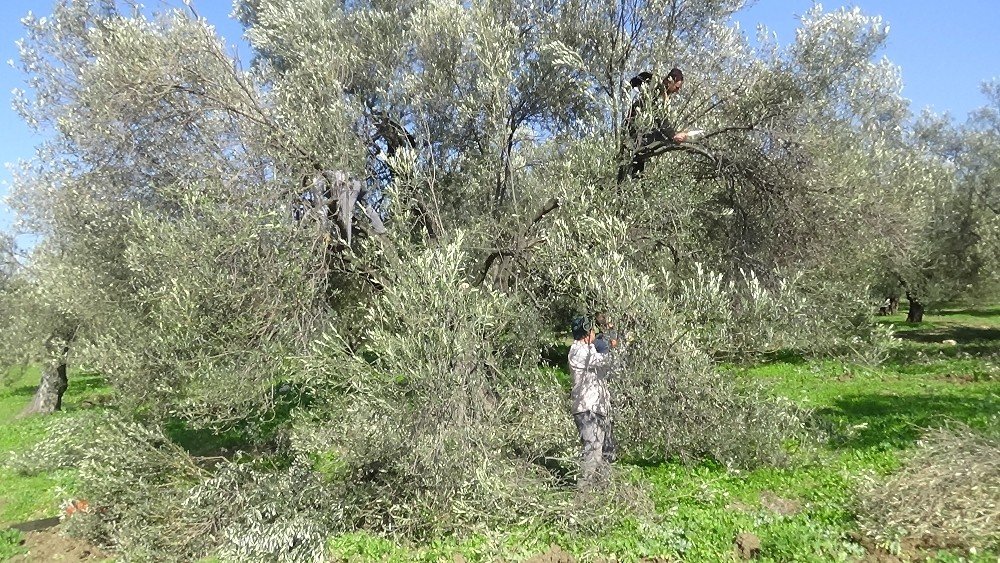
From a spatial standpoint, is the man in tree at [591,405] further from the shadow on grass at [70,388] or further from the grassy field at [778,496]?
the shadow on grass at [70,388]

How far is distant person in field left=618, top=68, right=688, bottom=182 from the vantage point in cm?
805

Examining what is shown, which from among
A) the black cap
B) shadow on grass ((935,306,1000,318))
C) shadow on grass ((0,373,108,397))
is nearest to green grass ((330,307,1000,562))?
the black cap

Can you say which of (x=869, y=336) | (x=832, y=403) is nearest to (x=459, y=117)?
(x=869, y=336)

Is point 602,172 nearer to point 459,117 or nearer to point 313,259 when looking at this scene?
point 459,117

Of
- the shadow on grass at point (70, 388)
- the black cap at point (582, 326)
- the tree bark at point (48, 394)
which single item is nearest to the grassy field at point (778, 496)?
the black cap at point (582, 326)

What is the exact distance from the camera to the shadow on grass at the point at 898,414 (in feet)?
29.4

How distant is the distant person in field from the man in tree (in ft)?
8.50

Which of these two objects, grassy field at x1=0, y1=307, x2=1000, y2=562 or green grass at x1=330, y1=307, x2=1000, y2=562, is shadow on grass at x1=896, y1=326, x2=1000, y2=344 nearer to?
grassy field at x1=0, y1=307, x2=1000, y2=562

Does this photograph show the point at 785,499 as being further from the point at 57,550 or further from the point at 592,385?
the point at 57,550

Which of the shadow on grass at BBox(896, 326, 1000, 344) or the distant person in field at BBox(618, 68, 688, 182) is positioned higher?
the distant person in field at BBox(618, 68, 688, 182)

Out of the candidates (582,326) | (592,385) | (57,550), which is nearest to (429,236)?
(582,326)

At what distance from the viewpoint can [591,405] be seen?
702 centimetres

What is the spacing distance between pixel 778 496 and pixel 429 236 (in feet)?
18.8

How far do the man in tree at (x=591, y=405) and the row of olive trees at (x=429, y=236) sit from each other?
31 cm
